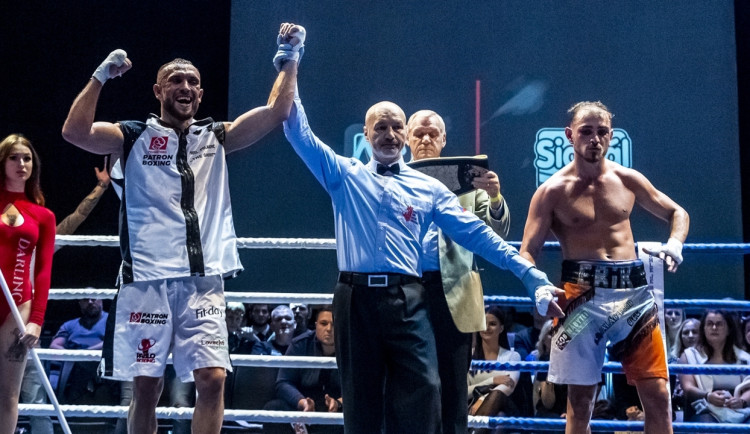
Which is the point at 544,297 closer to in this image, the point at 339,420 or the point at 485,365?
the point at 485,365

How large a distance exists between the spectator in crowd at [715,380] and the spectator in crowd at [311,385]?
1787mm

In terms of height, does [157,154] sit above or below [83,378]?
above

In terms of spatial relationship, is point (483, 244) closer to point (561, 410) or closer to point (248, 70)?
point (561, 410)

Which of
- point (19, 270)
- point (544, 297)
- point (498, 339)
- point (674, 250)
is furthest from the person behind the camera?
point (498, 339)

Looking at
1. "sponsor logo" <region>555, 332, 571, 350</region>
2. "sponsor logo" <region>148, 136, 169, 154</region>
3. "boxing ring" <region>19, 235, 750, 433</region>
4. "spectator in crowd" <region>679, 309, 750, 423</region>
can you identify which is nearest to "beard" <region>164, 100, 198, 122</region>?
"sponsor logo" <region>148, 136, 169, 154</region>

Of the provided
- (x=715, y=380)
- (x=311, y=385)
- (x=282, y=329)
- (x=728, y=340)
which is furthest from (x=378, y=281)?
(x=728, y=340)

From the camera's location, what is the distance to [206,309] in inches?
101

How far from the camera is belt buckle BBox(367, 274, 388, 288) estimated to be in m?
2.47

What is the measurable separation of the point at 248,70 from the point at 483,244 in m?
3.90

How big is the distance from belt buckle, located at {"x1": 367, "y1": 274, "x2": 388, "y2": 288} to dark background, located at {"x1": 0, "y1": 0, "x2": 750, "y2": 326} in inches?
139

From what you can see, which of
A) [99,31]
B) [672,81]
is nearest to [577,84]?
[672,81]

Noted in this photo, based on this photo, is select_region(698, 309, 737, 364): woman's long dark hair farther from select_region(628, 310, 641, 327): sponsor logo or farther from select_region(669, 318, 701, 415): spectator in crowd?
select_region(628, 310, 641, 327): sponsor logo

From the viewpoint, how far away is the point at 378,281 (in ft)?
8.13

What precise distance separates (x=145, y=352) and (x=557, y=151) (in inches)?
158
